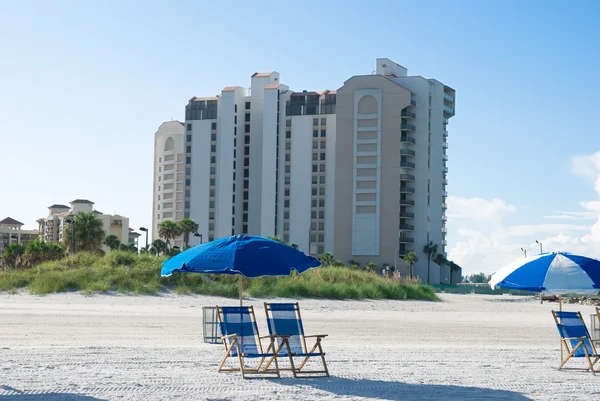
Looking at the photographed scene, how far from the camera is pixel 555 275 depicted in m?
12.8

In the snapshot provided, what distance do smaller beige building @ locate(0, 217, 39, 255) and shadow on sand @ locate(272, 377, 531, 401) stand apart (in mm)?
166940

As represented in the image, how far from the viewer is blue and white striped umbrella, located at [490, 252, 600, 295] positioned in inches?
501

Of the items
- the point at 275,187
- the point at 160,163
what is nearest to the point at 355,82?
the point at 275,187

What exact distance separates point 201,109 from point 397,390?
114 meters

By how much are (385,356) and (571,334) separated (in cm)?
332

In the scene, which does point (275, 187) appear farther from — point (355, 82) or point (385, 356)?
point (385, 356)

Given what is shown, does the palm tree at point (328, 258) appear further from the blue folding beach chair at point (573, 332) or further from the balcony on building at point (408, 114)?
the blue folding beach chair at point (573, 332)

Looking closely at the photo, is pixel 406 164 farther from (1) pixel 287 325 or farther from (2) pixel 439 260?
(1) pixel 287 325

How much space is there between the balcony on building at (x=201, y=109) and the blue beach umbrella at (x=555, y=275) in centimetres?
10987

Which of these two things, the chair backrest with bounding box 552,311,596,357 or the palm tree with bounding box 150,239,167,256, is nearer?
the chair backrest with bounding box 552,311,596,357

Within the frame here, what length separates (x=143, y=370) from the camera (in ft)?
39.8

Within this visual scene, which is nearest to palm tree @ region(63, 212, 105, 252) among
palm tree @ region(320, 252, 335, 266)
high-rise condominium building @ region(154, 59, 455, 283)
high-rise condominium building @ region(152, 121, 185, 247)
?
palm tree @ region(320, 252, 335, 266)

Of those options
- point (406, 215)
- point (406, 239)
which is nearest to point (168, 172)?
point (406, 215)

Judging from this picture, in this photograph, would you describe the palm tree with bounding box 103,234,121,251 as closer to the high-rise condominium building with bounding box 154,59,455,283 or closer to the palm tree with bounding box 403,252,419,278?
the high-rise condominium building with bounding box 154,59,455,283
